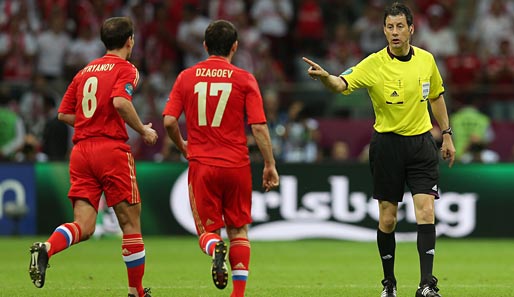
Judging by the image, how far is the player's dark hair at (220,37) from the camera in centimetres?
865

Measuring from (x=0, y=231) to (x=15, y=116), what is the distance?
247 cm

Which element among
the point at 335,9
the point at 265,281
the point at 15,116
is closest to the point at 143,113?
the point at 15,116

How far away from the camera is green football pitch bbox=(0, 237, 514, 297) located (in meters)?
10.4

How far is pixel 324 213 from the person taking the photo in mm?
16828

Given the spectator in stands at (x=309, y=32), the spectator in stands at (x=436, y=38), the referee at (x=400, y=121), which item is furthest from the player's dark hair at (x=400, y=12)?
the spectator in stands at (x=309, y=32)

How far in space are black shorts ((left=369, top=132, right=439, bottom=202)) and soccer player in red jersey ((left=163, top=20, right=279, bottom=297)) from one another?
131cm

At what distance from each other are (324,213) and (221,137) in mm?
8333

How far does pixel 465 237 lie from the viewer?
54.9ft

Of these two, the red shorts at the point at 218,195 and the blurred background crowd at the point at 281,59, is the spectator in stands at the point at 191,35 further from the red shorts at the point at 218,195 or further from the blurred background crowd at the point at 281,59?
the red shorts at the point at 218,195

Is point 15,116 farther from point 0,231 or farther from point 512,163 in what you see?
point 512,163

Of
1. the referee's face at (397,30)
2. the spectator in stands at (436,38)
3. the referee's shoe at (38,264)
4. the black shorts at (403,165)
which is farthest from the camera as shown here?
the spectator in stands at (436,38)

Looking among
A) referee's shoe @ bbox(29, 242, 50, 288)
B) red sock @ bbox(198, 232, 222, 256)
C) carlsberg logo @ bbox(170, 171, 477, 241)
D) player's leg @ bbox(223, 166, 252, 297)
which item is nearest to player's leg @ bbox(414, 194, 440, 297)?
player's leg @ bbox(223, 166, 252, 297)

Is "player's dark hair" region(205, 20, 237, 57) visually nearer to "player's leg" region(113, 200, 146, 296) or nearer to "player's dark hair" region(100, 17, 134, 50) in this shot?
"player's dark hair" region(100, 17, 134, 50)

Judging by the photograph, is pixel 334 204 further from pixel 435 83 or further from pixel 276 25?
pixel 435 83
